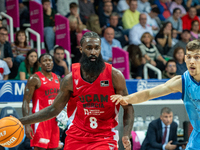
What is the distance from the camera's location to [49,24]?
32.1 feet

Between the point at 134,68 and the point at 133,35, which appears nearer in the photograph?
the point at 134,68

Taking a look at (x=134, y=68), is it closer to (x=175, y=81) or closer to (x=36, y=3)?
(x=36, y=3)

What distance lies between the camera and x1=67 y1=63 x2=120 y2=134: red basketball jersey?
3.94m

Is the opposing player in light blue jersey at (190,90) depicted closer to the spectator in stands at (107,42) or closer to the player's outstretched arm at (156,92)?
the player's outstretched arm at (156,92)

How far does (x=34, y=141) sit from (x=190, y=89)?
353 cm

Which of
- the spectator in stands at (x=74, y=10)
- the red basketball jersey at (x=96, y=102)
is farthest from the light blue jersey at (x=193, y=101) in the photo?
the spectator in stands at (x=74, y=10)

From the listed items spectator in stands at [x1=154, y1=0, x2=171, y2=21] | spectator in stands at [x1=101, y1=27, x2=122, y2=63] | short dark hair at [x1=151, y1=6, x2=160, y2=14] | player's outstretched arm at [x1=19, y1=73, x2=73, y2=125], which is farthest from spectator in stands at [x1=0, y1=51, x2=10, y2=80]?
spectator in stands at [x1=154, y1=0, x2=171, y2=21]

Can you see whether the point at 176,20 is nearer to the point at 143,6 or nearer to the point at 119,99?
the point at 143,6

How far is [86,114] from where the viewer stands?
398cm

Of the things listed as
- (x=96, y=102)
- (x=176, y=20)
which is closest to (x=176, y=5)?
(x=176, y=20)

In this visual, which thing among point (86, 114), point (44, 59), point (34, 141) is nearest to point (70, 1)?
point (44, 59)

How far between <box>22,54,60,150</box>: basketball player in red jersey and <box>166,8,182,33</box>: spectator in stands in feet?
20.7

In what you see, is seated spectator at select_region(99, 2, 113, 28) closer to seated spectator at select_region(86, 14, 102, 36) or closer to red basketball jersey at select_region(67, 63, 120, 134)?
seated spectator at select_region(86, 14, 102, 36)

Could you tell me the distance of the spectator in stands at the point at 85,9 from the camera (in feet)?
34.9
